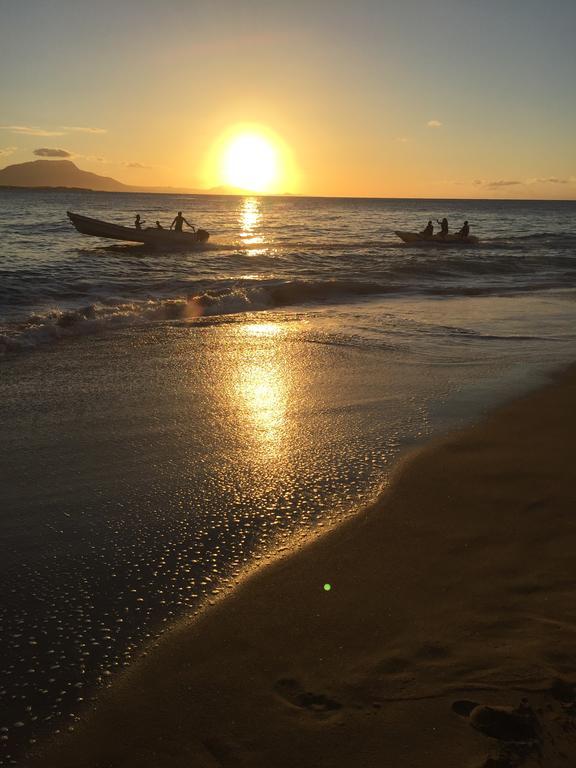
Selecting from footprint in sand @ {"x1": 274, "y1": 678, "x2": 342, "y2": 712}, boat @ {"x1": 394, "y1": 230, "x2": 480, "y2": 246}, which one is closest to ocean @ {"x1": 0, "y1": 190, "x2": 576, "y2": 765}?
footprint in sand @ {"x1": 274, "y1": 678, "x2": 342, "y2": 712}

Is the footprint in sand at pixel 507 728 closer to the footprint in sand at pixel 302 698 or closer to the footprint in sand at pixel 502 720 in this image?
the footprint in sand at pixel 502 720

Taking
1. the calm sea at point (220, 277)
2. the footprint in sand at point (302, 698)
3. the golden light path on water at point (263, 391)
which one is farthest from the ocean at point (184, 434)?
the footprint in sand at point (302, 698)

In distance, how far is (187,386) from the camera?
7691mm

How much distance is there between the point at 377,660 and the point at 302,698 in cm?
42

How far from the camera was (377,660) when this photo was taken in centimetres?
290

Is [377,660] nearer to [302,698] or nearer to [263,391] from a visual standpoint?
[302,698]

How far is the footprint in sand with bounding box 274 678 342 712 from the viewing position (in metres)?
2.62

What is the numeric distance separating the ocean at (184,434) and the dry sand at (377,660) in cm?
20

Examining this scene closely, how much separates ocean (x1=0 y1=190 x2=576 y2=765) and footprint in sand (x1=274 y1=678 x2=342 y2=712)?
0.71m

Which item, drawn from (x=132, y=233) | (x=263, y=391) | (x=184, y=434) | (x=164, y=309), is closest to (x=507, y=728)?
(x=184, y=434)

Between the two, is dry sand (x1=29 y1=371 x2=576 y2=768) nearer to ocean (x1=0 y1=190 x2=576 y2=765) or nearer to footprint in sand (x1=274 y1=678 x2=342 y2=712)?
footprint in sand (x1=274 y1=678 x2=342 y2=712)

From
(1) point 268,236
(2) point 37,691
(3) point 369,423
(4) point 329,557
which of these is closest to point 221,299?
(3) point 369,423

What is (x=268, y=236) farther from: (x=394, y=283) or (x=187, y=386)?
(x=187, y=386)

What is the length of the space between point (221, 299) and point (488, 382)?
9.22 m
